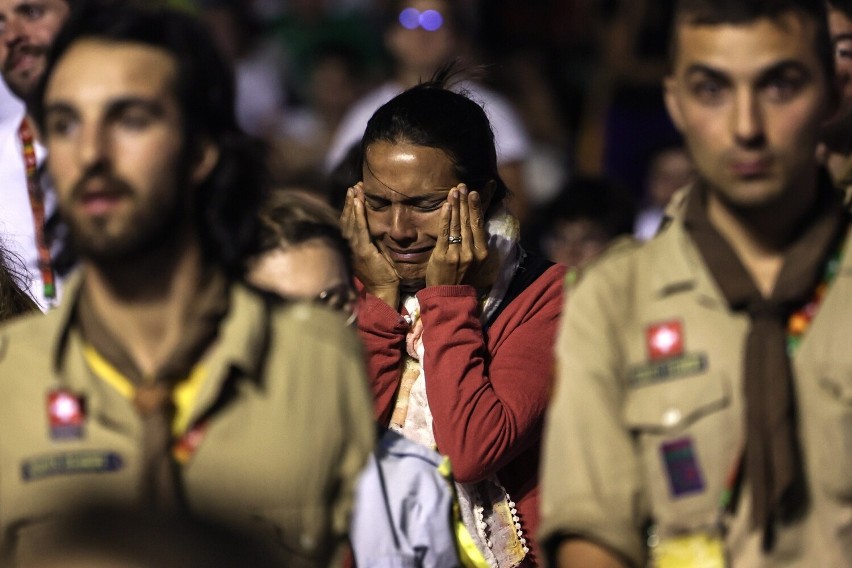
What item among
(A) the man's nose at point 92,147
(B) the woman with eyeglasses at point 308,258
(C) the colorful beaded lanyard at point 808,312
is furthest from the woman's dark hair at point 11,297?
(C) the colorful beaded lanyard at point 808,312

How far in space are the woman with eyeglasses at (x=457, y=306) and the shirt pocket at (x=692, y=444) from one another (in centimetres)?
100

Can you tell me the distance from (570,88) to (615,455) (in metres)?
7.44

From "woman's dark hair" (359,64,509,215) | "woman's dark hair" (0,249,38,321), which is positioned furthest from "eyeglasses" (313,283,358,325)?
"woman's dark hair" (0,249,38,321)

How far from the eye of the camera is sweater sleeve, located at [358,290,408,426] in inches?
171

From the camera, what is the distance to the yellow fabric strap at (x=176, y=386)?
3.11 m

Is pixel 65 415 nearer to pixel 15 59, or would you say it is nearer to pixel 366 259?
pixel 366 259

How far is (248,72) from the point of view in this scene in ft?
37.0

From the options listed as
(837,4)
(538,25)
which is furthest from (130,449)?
(538,25)

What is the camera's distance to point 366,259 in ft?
14.9

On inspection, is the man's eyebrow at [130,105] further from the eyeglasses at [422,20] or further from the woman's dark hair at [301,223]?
the eyeglasses at [422,20]

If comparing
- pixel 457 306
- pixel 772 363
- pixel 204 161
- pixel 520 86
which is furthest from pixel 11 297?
pixel 520 86

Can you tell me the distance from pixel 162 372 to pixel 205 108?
49cm

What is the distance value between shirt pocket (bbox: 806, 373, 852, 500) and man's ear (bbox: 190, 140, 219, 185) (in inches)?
46.5

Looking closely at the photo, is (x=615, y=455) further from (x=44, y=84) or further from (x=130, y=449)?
(x=44, y=84)
